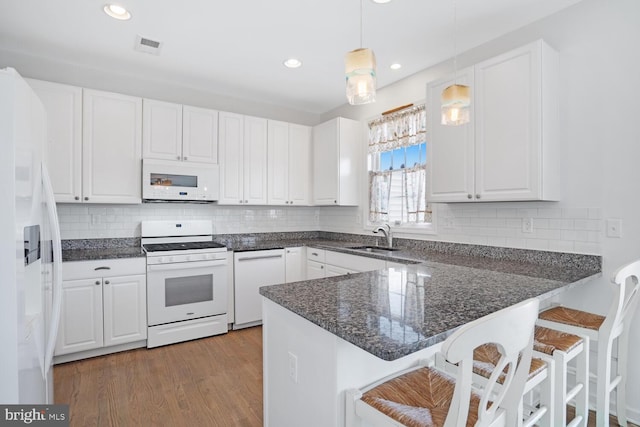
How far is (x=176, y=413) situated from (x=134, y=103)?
2724 mm

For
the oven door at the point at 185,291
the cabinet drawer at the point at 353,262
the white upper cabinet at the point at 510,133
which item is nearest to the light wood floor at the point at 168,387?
the oven door at the point at 185,291

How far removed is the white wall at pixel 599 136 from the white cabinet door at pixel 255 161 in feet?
8.88

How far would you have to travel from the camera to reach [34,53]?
2992 mm

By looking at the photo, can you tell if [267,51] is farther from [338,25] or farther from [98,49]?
[98,49]

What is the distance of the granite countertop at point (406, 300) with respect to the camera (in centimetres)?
104

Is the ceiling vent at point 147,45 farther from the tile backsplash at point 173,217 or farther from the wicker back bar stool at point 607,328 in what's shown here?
the wicker back bar stool at point 607,328

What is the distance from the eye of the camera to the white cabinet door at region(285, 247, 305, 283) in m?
3.86

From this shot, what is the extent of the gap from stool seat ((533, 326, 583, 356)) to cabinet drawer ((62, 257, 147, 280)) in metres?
3.01

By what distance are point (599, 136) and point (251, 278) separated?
125 inches

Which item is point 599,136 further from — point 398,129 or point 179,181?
point 179,181

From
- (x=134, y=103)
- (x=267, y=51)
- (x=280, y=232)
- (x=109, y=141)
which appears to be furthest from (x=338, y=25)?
(x=280, y=232)

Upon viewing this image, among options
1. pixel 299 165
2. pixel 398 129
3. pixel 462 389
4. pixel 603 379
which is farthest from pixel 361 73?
pixel 299 165

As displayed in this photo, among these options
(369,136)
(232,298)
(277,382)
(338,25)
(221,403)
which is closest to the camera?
(277,382)

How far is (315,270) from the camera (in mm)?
3811
